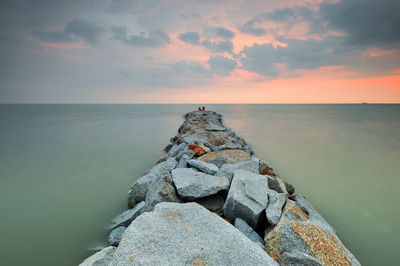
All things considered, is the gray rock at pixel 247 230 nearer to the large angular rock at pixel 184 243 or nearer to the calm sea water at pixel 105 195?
the large angular rock at pixel 184 243

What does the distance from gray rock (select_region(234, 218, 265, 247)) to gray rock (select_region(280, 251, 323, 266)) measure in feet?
2.24

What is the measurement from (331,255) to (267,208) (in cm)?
91

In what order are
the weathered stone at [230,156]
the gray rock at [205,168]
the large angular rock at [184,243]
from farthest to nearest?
the weathered stone at [230,156] → the gray rock at [205,168] → the large angular rock at [184,243]

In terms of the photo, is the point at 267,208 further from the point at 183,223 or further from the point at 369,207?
the point at 369,207

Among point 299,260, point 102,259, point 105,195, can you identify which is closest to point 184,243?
point 102,259

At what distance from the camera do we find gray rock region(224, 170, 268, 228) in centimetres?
270

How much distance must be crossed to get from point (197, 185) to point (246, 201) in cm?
79

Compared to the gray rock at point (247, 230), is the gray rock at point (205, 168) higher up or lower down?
higher up

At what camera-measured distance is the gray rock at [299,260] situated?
1670 mm

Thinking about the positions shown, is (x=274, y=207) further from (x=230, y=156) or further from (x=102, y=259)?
(x=230, y=156)

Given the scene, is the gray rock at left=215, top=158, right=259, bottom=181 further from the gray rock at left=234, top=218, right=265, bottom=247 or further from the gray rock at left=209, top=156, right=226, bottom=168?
the gray rock at left=234, top=218, right=265, bottom=247

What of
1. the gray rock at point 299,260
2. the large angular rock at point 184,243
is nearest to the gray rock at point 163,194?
the large angular rock at point 184,243

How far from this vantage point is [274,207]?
2723 mm

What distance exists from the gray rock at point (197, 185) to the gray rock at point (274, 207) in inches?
27.4
